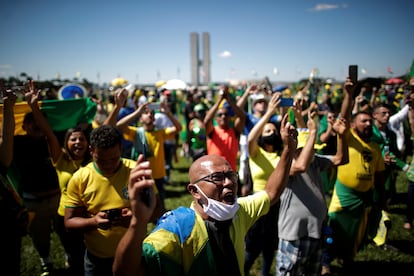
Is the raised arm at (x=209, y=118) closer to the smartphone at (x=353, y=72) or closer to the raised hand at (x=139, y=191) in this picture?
the smartphone at (x=353, y=72)

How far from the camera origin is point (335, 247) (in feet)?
11.9

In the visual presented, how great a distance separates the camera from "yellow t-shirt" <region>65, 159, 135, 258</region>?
245 cm

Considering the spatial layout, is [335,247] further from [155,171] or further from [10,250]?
[10,250]

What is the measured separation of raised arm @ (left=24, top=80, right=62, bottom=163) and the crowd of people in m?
0.01

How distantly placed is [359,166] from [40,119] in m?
3.91

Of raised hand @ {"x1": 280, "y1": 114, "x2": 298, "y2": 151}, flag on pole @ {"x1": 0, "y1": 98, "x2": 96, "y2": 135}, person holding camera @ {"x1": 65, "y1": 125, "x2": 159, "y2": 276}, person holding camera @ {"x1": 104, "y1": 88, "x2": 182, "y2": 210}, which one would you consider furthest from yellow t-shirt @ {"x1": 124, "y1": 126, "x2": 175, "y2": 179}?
raised hand @ {"x1": 280, "y1": 114, "x2": 298, "y2": 151}

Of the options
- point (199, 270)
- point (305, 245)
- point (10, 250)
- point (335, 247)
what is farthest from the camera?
point (335, 247)

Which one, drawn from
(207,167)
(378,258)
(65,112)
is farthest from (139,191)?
(378,258)

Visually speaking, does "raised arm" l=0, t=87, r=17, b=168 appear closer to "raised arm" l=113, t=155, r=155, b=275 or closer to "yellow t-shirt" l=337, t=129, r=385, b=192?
"raised arm" l=113, t=155, r=155, b=275

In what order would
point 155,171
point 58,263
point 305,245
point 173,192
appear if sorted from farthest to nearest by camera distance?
1. point 173,192
2. point 155,171
3. point 58,263
4. point 305,245

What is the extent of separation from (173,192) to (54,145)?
4093 mm

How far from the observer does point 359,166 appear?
3.56m

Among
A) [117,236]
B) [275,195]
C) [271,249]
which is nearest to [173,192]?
[271,249]

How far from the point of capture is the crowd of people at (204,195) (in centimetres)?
158
